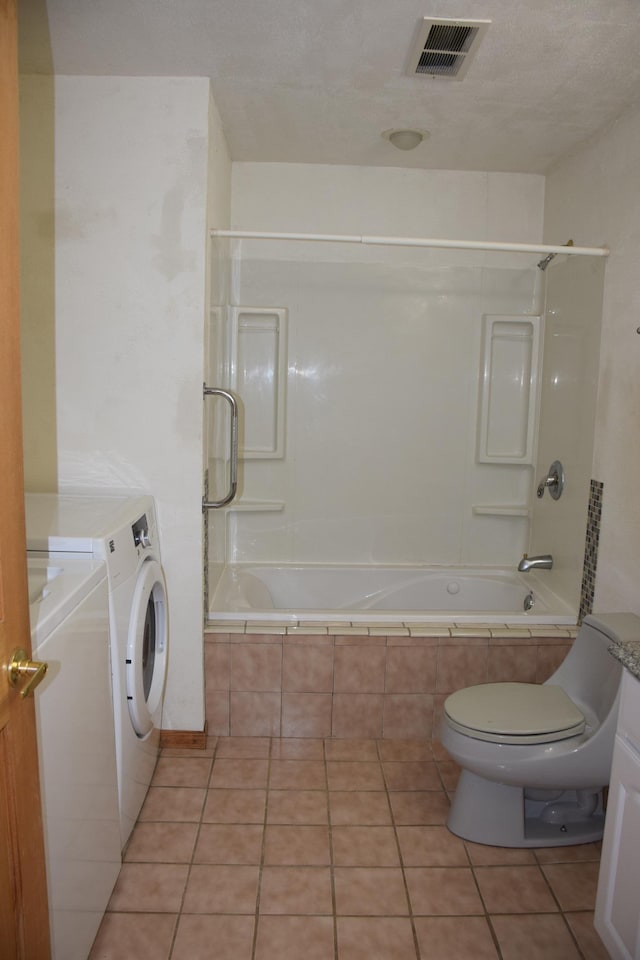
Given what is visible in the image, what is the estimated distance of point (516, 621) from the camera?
105 inches

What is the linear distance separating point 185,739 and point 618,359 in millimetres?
2074

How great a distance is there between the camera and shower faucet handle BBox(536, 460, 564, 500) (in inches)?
116

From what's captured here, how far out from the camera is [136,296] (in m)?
2.37

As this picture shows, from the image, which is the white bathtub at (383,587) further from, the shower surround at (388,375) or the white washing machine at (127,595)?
the white washing machine at (127,595)

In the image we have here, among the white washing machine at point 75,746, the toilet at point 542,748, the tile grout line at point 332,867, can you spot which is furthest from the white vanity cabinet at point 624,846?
the white washing machine at point 75,746

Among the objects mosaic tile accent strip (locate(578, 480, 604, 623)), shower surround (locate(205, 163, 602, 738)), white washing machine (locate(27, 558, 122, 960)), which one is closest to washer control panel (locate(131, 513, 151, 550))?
white washing machine (locate(27, 558, 122, 960))

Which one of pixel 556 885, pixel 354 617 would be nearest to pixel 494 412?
pixel 354 617

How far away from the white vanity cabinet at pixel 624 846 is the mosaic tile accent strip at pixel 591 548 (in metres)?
1.01

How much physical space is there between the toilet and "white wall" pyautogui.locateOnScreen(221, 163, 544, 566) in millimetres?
1309

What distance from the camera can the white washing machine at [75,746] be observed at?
134cm

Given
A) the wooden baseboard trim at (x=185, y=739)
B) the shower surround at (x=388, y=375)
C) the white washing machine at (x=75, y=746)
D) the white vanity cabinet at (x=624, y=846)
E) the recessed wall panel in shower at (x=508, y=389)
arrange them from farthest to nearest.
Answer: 1. the recessed wall panel in shower at (x=508, y=389)
2. the shower surround at (x=388, y=375)
3. the wooden baseboard trim at (x=185, y=739)
4. the white vanity cabinet at (x=624, y=846)
5. the white washing machine at (x=75, y=746)

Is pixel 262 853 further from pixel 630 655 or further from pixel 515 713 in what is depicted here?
pixel 630 655

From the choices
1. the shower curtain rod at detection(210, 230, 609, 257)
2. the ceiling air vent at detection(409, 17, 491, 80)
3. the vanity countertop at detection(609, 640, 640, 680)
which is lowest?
the vanity countertop at detection(609, 640, 640, 680)

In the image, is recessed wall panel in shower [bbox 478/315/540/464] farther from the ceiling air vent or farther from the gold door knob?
the gold door knob
